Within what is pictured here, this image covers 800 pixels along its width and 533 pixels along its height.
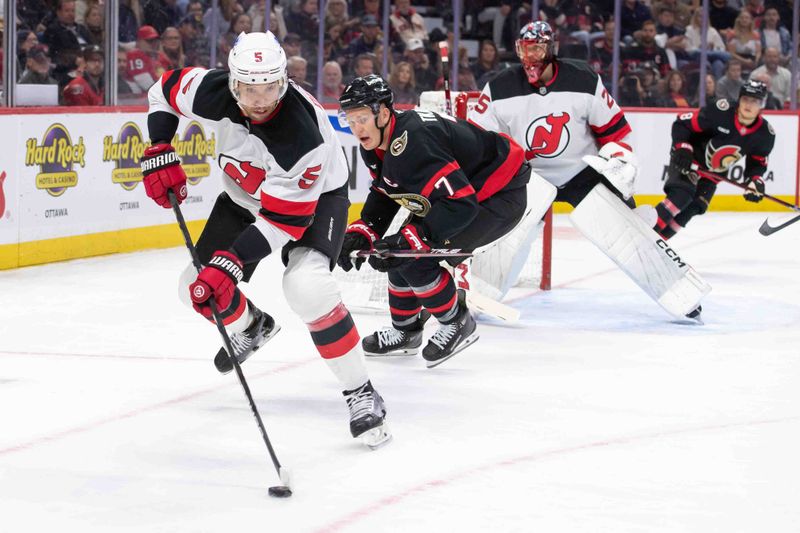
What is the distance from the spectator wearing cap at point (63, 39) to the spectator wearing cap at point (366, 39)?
2715mm

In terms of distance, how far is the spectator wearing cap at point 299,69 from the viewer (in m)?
8.60

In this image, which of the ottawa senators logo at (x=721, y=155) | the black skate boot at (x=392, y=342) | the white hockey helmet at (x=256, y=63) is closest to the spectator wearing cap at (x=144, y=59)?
the ottawa senators logo at (x=721, y=155)

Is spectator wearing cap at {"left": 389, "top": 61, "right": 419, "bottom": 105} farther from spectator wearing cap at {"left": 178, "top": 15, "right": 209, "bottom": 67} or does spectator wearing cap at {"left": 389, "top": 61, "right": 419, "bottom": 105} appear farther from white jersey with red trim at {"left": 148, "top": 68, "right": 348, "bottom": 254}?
white jersey with red trim at {"left": 148, "top": 68, "right": 348, "bottom": 254}

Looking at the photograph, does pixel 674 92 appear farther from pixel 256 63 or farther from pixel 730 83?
pixel 256 63

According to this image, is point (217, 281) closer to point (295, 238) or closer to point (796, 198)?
point (295, 238)

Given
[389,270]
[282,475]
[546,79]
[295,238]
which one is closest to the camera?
[282,475]

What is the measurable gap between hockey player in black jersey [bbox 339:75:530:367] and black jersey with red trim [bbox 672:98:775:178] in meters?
2.57

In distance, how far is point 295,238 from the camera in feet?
9.93

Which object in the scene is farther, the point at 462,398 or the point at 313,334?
the point at 462,398

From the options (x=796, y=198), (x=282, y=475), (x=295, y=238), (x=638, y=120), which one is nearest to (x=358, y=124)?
(x=295, y=238)

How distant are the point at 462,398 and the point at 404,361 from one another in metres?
0.58

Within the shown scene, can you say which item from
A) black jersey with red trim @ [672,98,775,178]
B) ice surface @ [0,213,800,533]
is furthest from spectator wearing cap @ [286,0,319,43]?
ice surface @ [0,213,800,533]

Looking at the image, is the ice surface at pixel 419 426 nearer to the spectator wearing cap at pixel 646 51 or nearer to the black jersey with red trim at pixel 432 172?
the black jersey with red trim at pixel 432 172

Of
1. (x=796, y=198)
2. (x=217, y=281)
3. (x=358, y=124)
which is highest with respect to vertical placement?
(x=358, y=124)
